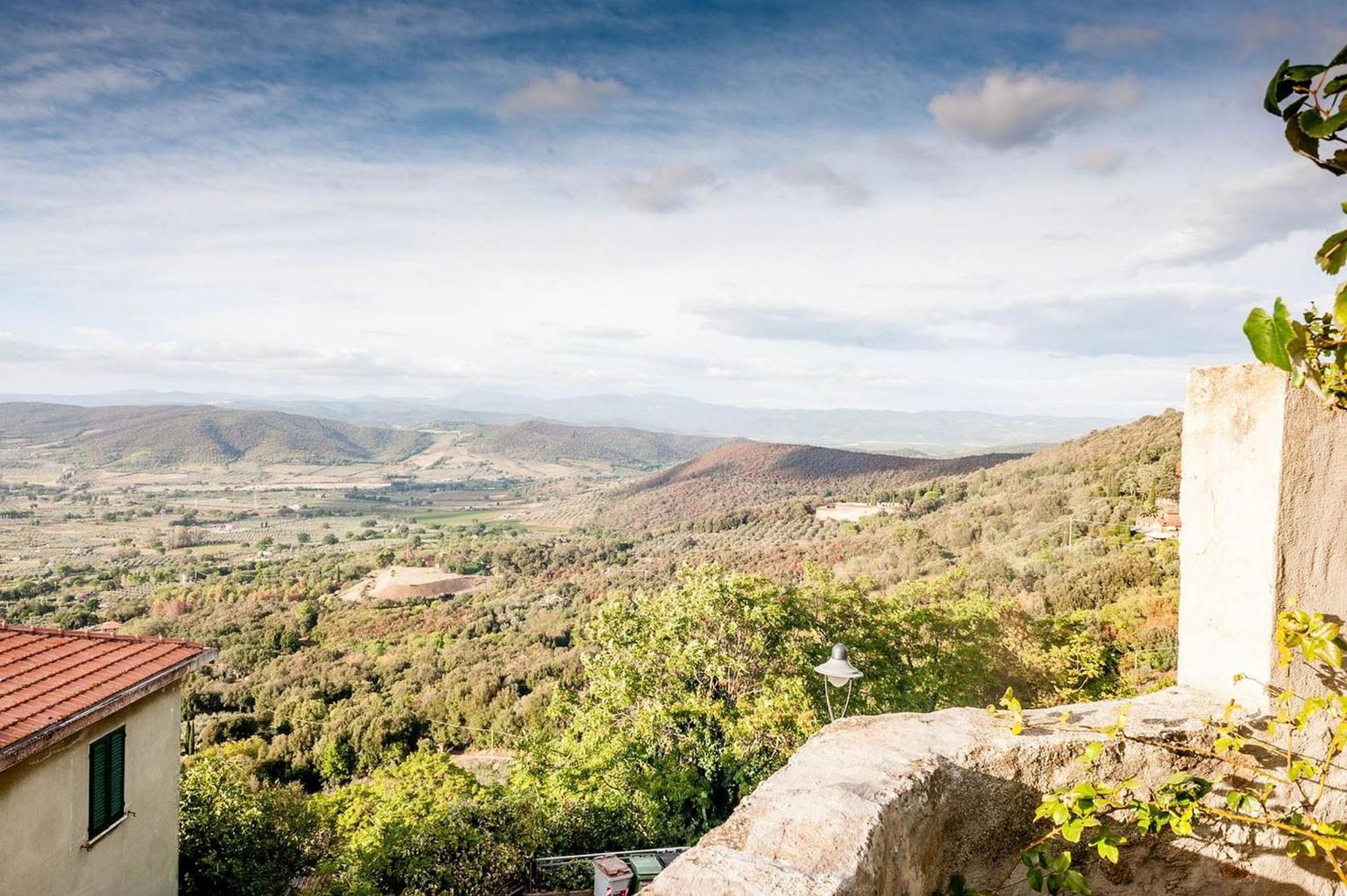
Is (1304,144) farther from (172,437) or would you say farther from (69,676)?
(172,437)

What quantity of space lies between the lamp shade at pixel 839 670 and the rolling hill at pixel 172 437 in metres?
126

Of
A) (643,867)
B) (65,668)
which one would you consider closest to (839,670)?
(643,867)

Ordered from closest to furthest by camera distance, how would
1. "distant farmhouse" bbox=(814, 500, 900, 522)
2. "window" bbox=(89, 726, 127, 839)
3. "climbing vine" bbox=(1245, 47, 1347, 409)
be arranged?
"climbing vine" bbox=(1245, 47, 1347, 409), "window" bbox=(89, 726, 127, 839), "distant farmhouse" bbox=(814, 500, 900, 522)

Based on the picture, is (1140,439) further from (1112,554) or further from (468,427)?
(468,427)

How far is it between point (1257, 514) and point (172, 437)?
138m

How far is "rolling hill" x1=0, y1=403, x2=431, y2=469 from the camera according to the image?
111 metres

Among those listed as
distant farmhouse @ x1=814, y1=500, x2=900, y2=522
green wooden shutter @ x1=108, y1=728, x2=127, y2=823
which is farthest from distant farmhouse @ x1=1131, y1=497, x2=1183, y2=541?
distant farmhouse @ x1=814, y1=500, x2=900, y2=522

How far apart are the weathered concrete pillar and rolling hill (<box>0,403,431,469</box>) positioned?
129039mm

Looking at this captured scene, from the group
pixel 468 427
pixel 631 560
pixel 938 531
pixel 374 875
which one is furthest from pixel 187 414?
pixel 374 875

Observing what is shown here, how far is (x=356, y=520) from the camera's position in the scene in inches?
3344

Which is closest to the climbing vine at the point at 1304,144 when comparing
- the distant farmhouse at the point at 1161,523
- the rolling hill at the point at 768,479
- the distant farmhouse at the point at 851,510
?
the distant farmhouse at the point at 1161,523

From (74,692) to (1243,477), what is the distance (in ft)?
23.3

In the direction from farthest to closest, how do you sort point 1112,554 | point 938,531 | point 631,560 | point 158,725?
point 631,560 < point 938,531 < point 1112,554 < point 158,725

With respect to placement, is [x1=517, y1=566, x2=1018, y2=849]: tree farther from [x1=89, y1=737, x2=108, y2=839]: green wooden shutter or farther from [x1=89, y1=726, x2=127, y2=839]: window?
[x1=89, y1=737, x2=108, y2=839]: green wooden shutter
